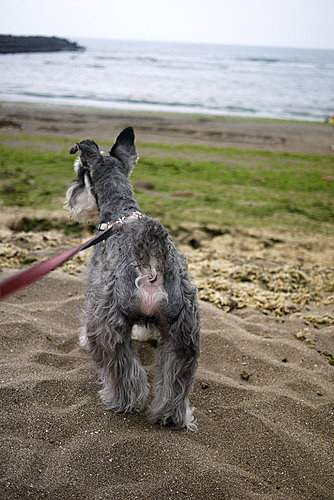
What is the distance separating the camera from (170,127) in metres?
17.7

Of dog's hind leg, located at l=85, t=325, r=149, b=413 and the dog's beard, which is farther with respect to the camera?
the dog's beard

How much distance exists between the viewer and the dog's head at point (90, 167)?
4.15 m

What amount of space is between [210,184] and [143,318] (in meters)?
7.80

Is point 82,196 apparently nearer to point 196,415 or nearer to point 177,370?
point 177,370

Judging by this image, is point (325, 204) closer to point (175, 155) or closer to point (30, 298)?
point (175, 155)

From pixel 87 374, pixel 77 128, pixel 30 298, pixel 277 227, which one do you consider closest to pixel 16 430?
pixel 87 374

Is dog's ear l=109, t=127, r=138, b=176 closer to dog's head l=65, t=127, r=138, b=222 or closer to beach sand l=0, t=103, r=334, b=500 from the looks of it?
dog's head l=65, t=127, r=138, b=222

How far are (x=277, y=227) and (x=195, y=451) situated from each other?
232 inches

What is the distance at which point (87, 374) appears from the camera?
3.64 m

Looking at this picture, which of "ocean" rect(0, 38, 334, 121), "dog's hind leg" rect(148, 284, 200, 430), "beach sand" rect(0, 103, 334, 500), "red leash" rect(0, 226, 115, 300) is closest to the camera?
"red leash" rect(0, 226, 115, 300)

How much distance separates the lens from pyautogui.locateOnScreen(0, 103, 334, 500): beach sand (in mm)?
2627

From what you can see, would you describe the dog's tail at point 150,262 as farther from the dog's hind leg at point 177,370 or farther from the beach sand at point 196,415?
the beach sand at point 196,415

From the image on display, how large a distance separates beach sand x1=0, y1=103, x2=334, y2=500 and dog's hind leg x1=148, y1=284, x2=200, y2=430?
12 cm

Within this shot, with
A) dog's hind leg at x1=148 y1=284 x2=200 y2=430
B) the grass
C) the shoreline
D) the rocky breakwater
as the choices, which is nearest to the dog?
dog's hind leg at x1=148 y1=284 x2=200 y2=430
